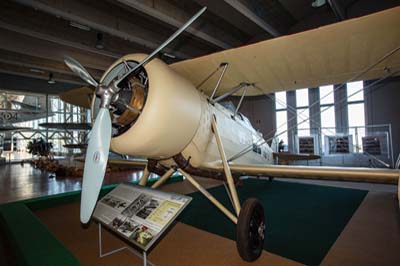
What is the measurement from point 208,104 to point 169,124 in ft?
2.73

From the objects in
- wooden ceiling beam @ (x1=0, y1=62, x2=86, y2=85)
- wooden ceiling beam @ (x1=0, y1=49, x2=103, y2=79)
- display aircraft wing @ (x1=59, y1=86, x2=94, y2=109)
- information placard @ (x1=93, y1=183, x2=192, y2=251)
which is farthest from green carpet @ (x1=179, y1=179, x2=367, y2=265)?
wooden ceiling beam @ (x1=0, y1=62, x2=86, y2=85)

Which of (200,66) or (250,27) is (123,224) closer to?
(200,66)

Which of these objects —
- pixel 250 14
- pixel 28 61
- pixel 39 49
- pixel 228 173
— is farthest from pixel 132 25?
pixel 228 173

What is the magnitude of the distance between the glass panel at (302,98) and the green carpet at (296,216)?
6.88 m

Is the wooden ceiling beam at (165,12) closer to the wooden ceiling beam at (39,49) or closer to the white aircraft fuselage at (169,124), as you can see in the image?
the wooden ceiling beam at (39,49)

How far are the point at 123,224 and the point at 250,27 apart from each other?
8.09 metres

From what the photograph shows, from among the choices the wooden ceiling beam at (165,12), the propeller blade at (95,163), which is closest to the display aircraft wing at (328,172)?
the propeller blade at (95,163)

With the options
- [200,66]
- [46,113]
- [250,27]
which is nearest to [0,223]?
[200,66]

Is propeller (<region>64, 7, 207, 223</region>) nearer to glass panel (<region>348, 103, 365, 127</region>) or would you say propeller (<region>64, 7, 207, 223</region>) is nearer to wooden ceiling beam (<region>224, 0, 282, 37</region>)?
wooden ceiling beam (<region>224, 0, 282, 37</region>)

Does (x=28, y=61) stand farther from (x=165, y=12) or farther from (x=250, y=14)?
(x=250, y=14)

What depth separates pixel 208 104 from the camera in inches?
111

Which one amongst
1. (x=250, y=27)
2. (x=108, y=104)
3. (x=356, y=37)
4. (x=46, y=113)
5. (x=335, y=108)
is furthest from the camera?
(x=46, y=113)

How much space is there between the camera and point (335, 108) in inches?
425

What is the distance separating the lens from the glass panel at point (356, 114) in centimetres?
1016
